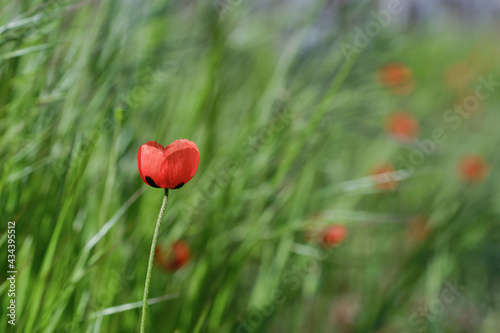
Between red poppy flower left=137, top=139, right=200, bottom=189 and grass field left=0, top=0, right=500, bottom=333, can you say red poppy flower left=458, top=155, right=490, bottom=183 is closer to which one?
grass field left=0, top=0, right=500, bottom=333

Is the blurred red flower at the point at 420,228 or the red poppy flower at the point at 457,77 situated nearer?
the blurred red flower at the point at 420,228

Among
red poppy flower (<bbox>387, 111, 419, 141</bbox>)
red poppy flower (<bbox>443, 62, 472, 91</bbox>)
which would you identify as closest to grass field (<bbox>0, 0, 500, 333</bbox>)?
red poppy flower (<bbox>387, 111, 419, 141</bbox>)

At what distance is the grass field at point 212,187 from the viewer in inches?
28.8

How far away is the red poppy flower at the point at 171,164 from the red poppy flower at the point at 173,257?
353mm

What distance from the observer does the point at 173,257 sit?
864 millimetres

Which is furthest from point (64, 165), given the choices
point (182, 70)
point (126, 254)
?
point (182, 70)

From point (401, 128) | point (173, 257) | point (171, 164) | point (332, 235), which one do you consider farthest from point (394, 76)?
point (171, 164)

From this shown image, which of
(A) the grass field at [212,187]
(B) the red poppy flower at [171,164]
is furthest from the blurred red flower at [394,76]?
(B) the red poppy flower at [171,164]

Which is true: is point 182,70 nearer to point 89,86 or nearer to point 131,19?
point 131,19

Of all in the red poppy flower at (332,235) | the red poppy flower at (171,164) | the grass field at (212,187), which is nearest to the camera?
the red poppy flower at (171,164)

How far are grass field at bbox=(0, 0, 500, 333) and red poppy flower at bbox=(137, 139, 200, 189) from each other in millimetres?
73

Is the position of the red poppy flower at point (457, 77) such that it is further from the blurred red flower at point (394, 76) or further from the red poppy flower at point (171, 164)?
the red poppy flower at point (171, 164)

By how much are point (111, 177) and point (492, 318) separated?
1.13 metres

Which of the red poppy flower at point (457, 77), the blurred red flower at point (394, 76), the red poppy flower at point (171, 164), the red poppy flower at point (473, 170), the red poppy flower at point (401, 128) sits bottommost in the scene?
the red poppy flower at point (473, 170)
